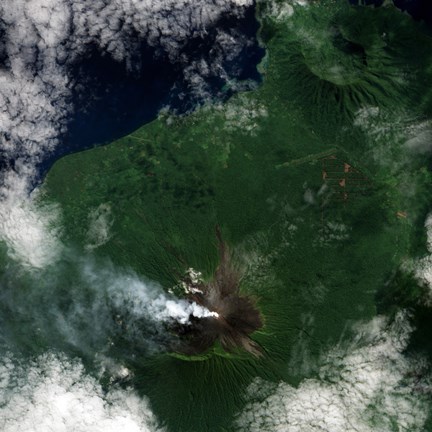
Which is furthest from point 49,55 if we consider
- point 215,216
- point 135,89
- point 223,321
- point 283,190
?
point 223,321

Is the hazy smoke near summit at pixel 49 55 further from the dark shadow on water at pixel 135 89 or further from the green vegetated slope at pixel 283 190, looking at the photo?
the green vegetated slope at pixel 283 190

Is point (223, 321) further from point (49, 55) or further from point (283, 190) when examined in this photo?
point (49, 55)

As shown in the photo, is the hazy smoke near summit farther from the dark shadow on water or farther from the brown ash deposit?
the brown ash deposit

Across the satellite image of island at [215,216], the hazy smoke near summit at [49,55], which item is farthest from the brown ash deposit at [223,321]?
the hazy smoke near summit at [49,55]

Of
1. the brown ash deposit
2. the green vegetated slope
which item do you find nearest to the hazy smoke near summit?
the green vegetated slope

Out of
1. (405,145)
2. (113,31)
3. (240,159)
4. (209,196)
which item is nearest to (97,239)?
(209,196)
